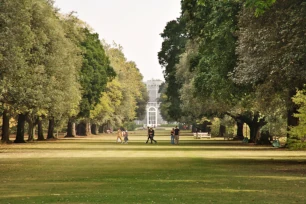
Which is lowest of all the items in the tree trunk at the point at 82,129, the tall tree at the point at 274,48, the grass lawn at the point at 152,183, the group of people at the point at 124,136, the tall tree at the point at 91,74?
the grass lawn at the point at 152,183

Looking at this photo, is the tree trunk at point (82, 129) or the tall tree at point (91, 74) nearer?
the tall tree at point (91, 74)

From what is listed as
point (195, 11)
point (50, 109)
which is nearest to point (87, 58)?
point (50, 109)

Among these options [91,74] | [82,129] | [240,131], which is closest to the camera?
[240,131]

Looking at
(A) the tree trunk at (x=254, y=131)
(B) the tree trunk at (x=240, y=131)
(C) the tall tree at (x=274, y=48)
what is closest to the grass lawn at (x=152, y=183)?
(C) the tall tree at (x=274, y=48)

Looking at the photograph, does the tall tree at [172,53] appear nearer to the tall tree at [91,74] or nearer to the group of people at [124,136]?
the tall tree at [91,74]

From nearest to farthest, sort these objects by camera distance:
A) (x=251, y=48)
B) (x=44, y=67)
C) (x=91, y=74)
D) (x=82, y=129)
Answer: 1. (x=251, y=48)
2. (x=44, y=67)
3. (x=91, y=74)
4. (x=82, y=129)

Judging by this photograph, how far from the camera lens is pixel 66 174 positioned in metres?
26.3

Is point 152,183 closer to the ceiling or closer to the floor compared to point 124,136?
closer to the floor

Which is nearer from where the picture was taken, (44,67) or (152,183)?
(152,183)

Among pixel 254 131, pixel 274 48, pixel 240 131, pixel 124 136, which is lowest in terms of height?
pixel 124 136

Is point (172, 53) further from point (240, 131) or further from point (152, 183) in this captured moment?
point (152, 183)

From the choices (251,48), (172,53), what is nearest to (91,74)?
(172,53)

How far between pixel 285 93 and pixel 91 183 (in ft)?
52.2

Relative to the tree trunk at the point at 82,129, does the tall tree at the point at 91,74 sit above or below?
above
